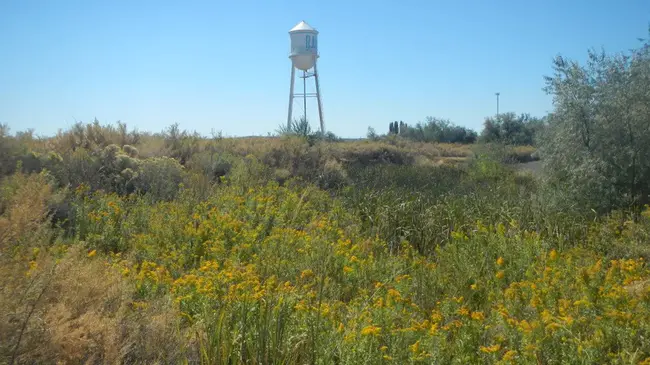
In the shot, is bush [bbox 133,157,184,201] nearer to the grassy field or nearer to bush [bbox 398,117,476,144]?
the grassy field

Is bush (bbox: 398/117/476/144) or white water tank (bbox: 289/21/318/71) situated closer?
white water tank (bbox: 289/21/318/71)

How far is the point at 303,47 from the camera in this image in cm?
3331

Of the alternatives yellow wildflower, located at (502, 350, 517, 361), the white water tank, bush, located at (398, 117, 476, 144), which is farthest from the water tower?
yellow wildflower, located at (502, 350, 517, 361)

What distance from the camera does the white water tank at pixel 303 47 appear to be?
3312cm

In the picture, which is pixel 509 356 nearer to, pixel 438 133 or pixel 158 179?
pixel 158 179

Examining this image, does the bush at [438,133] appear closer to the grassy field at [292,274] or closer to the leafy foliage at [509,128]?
the leafy foliage at [509,128]

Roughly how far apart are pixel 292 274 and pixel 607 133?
23.6 feet

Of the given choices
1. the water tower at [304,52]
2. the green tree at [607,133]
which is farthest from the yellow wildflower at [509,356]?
the water tower at [304,52]

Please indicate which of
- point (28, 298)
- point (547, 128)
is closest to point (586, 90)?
point (547, 128)

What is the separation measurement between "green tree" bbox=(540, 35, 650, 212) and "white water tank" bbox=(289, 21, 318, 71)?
Result: 22.2 metres

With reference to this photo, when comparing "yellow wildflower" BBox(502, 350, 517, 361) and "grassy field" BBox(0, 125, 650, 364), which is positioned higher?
"grassy field" BBox(0, 125, 650, 364)

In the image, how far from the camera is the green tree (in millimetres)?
11180

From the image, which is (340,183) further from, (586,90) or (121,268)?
(121,268)

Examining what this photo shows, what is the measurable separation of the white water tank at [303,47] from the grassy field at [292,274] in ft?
64.4
